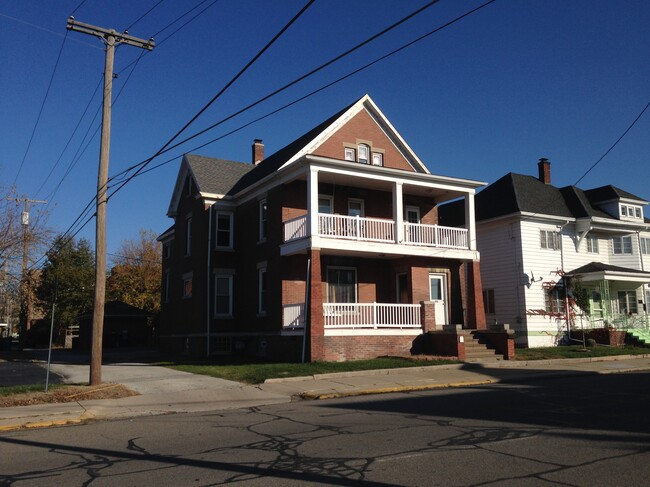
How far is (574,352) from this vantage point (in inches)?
998

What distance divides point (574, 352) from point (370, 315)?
9702mm

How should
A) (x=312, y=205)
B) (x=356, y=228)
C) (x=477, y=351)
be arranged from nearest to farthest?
(x=312, y=205)
(x=477, y=351)
(x=356, y=228)

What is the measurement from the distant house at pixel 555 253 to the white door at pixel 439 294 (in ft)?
18.5

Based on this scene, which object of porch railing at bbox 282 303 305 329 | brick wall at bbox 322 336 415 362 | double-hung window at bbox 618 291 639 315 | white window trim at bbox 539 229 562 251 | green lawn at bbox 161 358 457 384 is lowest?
green lawn at bbox 161 358 457 384

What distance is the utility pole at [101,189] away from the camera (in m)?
16.2

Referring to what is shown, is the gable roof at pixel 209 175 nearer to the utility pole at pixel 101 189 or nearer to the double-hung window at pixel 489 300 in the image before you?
the utility pole at pixel 101 189

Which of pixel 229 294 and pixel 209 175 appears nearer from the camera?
pixel 229 294

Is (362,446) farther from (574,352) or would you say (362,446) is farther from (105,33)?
(574,352)

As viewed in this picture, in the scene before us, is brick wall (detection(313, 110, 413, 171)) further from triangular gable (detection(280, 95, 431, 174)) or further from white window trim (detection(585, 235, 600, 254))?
white window trim (detection(585, 235, 600, 254))

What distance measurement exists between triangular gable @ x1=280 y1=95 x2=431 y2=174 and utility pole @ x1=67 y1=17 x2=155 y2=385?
863cm

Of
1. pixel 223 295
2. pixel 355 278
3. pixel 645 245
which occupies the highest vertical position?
pixel 645 245

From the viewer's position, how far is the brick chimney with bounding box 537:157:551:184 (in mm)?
34969

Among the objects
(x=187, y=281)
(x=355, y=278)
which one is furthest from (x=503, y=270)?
(x=187, y=281)

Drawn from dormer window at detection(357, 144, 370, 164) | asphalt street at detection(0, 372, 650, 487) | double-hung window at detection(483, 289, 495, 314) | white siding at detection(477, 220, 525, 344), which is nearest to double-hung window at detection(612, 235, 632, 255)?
white siding at detection(477, 220, 525, 344)
